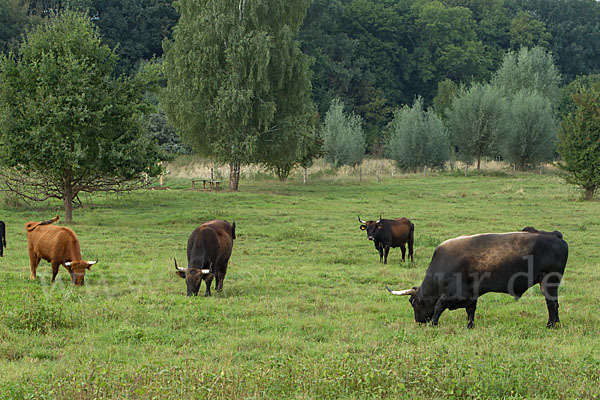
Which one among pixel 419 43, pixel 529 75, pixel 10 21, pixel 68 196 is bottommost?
pixel 68 196

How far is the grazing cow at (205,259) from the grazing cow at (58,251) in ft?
6.33

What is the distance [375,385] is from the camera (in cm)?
659

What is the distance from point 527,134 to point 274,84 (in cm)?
2843

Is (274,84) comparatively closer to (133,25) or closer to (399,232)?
(399,232)

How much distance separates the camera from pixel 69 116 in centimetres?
2198

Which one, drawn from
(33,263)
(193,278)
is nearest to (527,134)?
(193,278)

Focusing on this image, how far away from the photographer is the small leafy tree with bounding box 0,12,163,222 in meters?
21.9

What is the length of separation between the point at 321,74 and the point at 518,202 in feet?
171

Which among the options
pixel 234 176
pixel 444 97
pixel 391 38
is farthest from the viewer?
pixel 391 38

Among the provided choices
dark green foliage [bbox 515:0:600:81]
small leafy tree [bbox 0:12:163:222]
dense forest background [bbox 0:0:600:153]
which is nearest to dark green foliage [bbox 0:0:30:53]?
dense forest background [bbox 0:0:600:153]

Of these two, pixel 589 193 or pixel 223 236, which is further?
pixel 589 193

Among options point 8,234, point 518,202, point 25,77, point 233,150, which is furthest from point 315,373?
point 233,150

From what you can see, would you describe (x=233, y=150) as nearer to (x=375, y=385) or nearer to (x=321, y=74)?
(x=375, y=385)

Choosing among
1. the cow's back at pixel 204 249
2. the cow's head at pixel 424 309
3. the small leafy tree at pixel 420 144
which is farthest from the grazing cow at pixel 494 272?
the small leafy tree at pixel 420 144
